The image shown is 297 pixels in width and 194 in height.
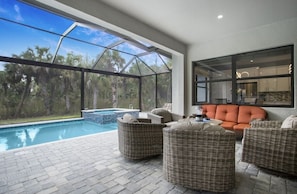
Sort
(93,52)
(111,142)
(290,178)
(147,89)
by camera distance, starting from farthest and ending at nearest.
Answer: (147,89), (93,52), (111,142), (290,178)

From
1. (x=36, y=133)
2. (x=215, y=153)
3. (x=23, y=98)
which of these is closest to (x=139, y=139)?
(x=215, y=153)

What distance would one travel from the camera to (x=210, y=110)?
16.0 feet

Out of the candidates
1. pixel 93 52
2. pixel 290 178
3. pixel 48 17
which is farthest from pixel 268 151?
pixel 93 52

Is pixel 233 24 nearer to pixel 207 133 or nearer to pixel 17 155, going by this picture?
pixel 207 133

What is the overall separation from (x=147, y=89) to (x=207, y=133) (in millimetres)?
7699

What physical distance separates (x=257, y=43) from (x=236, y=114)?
6.79ft

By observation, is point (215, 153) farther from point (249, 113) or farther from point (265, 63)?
point (265, 63)

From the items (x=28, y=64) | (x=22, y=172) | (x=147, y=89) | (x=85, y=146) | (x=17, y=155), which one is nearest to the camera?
(x=22, y=172)

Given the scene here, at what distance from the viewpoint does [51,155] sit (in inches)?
121

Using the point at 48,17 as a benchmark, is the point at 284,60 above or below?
below

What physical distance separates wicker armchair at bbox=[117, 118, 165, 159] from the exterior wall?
312 cm

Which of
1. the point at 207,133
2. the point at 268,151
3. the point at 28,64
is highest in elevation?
the point at 28,64

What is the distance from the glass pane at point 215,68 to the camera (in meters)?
4.97

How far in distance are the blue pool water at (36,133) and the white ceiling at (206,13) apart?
13.8 ft
